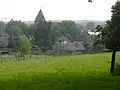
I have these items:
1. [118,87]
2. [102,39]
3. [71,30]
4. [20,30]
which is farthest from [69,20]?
[118,87]

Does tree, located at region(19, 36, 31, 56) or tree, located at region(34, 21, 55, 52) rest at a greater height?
tree, located at region(34, 21, 55, 52)

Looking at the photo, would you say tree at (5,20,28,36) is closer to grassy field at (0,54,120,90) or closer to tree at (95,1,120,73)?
grassy field at (0,54,120,90)

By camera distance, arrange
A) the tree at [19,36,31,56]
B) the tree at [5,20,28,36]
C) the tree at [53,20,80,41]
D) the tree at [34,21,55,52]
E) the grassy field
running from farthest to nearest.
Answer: the tree at [53,20,80,41] → the tree at [5,20,28,36] → the tree at [34,21,55,52] → the tree at [19,36,31,56] → the grassy field

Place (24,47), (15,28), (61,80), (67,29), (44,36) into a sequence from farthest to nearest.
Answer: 1. (67,29)
2. (15,28)
3. (44,36)
4. (24,47)
5. (61,80)

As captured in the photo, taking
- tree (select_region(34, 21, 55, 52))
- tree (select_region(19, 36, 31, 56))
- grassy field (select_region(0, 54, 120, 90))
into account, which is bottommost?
grassy field (select_region(0, 54, 120, 90))

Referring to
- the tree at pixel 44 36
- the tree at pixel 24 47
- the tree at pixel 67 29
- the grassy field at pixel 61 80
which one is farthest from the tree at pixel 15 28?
the grassy field at pixel 61 80

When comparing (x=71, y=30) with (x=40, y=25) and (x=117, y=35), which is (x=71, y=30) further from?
(x=117, y=35)

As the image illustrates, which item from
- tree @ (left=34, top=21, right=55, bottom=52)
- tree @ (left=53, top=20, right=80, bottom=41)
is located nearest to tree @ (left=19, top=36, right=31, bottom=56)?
tree @ (left=34, top=21, right=55, bottom=52)

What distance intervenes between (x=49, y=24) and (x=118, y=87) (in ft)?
392

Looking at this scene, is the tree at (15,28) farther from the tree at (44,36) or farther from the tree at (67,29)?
the tree at (44,36)

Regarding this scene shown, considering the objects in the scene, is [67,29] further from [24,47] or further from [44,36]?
[24,47]

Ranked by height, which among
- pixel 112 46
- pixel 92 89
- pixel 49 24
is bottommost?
pixel 92 89

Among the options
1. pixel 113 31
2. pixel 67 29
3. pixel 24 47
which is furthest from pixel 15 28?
pixel 113 31

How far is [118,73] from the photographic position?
30203mm
